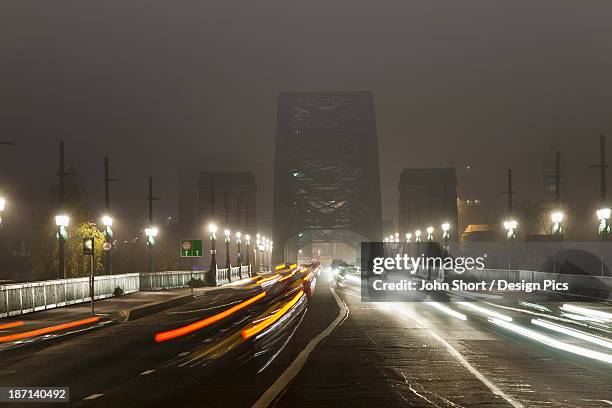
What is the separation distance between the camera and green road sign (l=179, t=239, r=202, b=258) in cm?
6897

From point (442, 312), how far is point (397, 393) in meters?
26.8

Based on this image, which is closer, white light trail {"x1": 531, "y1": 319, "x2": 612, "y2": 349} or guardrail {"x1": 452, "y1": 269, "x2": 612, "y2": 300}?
white light trail {"x1": 531, "y1": 319, "x2": 612, "y2": 349}

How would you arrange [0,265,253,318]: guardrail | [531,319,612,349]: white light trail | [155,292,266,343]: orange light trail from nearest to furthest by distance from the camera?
[531,319,612,349]: white light trail → [155,292,266,343]: orange light trail → [0,265,253,318]: guardrail

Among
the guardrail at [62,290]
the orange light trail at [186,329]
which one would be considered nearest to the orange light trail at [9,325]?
the guardrail at [62,290]

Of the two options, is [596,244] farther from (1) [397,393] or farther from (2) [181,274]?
(1) [397,393]

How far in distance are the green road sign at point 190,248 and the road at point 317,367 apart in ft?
117

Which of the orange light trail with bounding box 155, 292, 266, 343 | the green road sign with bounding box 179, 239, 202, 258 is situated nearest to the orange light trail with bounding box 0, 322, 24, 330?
the orange light trail with bounding box 155, 292, 266, 343

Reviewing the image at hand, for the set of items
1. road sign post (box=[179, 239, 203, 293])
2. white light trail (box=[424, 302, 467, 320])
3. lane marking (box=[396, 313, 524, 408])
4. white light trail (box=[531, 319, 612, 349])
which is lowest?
white light trail (box=[424, 302, 467, 320])

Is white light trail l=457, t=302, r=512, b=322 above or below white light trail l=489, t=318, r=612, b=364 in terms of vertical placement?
below

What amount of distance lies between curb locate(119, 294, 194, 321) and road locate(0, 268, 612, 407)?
272 centimetres

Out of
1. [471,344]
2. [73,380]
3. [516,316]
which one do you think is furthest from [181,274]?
[73,380]

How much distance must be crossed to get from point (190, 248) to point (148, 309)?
29.2 m

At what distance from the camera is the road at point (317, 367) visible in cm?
1444

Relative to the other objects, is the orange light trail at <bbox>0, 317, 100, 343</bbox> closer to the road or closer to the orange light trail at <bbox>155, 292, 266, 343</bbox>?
the road
